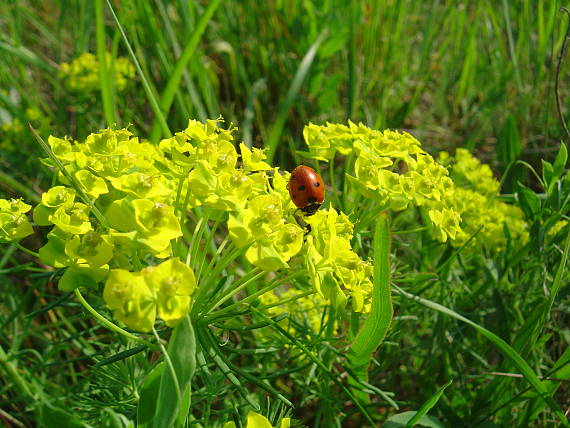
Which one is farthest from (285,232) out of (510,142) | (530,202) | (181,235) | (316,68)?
(316,68)

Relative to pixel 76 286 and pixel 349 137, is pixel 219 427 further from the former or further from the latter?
pixel 349 137

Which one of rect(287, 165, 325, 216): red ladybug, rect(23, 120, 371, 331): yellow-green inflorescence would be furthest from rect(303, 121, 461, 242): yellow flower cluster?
rect(23, 120, 371, 331): yellow-green inflorescence

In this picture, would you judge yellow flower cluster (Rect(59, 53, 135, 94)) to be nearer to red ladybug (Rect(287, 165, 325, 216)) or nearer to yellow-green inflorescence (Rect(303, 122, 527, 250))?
yellow-green inflorescence (Rect(303, 122, 527, 250))

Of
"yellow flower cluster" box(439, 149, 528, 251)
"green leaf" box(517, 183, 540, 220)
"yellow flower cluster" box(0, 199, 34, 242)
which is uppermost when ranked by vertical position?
"yellow flower cluster" box(0, 199, 34, 242)

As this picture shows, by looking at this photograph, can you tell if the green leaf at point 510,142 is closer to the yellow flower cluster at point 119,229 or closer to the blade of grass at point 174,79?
the blade of grass at point 174,79

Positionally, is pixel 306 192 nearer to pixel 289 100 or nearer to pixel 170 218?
pixel 170 218
